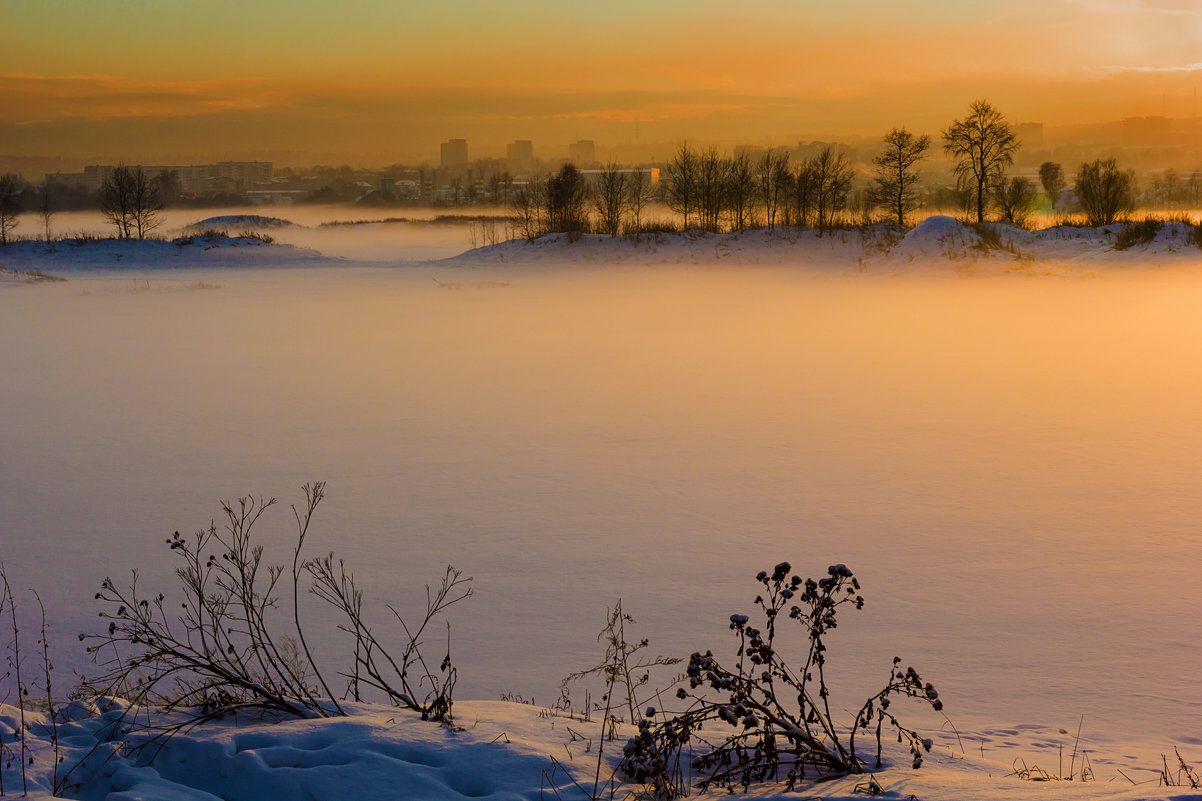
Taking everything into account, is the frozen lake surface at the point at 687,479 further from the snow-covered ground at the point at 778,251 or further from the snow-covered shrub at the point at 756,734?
the snow-covered ground at the point at 778,251

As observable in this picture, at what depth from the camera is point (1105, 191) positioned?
61.2m

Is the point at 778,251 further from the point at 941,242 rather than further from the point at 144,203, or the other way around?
the point at 144,203

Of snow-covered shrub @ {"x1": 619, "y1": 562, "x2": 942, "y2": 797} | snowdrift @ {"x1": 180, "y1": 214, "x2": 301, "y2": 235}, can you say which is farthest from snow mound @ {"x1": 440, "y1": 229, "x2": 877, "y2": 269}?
snow-covered shrub @ {"x1": 619, "y1": 562, "x2": 942, "y2": 797}

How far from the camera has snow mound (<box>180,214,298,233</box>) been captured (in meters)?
78.8

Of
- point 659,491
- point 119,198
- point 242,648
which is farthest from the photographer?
point 119,198

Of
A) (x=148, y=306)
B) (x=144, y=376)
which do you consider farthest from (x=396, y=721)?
(x=148, y=306)

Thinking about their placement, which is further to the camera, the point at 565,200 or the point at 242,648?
the point at 565,200

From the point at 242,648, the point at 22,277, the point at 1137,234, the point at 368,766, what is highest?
the point at 1137,234

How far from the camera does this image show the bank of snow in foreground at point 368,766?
175 inches

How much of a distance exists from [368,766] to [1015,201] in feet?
232

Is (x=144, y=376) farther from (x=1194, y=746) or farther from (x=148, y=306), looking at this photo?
(x=1194, y=746)

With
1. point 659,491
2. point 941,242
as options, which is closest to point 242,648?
point 659,491

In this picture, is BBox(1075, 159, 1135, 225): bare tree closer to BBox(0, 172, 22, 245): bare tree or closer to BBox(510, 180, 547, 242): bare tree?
BBox(510, 180, 547, 242): bare tree

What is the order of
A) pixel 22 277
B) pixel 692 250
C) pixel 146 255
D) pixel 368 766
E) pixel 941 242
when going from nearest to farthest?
pixel 368 766
pixel 941 242
pixel 22 277
pixel 692 250
pixel 146 255
